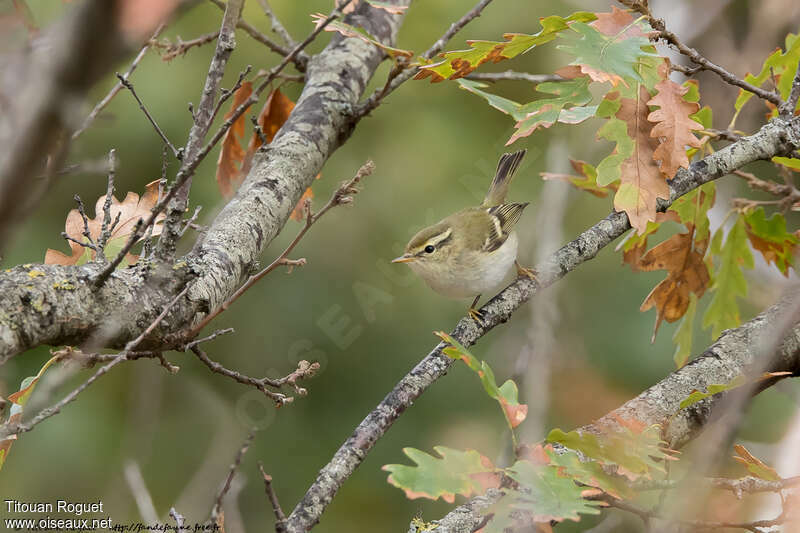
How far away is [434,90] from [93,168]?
397cm

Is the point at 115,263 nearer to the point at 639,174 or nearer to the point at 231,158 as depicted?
the point at 639,174

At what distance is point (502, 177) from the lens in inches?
158

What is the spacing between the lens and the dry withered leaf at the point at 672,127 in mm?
1934

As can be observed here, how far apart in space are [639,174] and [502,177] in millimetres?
2016

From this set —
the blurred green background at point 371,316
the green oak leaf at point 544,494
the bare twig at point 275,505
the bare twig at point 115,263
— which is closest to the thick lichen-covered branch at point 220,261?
the bare twig at point 115,263

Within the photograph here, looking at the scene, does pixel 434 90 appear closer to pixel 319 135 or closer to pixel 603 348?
pixel 603 348

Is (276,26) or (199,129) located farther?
(276,26)

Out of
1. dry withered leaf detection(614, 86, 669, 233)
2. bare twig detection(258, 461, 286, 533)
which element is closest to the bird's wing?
dry withered leaf detection(614, 86, 669, 233)

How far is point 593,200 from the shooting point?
5.08 metres

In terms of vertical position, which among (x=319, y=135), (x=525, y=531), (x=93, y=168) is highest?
(x=319, y=135)

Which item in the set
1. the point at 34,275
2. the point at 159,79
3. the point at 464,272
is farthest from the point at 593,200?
the point at 34,275

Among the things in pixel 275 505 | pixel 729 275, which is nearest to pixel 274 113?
pixel 729 275

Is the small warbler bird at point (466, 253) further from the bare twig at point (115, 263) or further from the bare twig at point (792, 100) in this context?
the bare twig at point (115, 263)

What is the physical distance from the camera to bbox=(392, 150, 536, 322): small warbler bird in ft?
10.8
